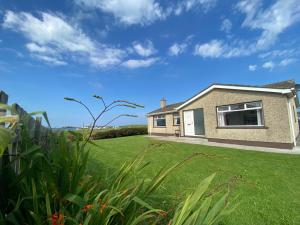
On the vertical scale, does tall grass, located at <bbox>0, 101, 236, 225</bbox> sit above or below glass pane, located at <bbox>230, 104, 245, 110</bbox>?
below

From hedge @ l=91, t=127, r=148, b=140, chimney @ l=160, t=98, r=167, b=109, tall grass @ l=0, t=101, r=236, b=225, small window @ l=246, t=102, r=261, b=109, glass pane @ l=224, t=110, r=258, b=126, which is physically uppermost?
chimney @ l=160, t=98, r=167, b=109

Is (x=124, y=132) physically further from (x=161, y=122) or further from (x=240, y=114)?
(x=240, y=114)

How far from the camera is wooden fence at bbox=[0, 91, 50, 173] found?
1495mm

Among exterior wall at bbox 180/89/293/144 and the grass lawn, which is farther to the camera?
exterior wall at bbox 180/89/293/144

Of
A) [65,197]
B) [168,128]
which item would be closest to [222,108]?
[168,128]

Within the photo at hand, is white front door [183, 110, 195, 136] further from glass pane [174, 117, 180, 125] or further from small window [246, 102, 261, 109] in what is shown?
small window [246, 102, 261, 109]

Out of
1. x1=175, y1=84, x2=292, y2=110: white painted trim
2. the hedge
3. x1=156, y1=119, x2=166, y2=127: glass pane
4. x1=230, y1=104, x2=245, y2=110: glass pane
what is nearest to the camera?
x1=175, y1=84, x2=292, y2=110: white painted trim

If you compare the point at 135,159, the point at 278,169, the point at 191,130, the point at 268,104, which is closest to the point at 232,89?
the point at 268,104

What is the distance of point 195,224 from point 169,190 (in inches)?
144

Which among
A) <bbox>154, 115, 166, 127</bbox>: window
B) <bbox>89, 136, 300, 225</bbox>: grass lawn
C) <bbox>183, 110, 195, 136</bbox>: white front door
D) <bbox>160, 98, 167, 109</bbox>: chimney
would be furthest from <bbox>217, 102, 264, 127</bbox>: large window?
<bbox>160, 98, 167, 109</bbox>: chimney

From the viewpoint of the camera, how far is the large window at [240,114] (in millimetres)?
13086

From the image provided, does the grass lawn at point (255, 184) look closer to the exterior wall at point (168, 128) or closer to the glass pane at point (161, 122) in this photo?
the exterior wall at point (168, 128)

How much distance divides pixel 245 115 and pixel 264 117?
18.3 feet

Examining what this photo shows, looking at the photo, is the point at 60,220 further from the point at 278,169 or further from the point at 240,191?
the point at 278,169
